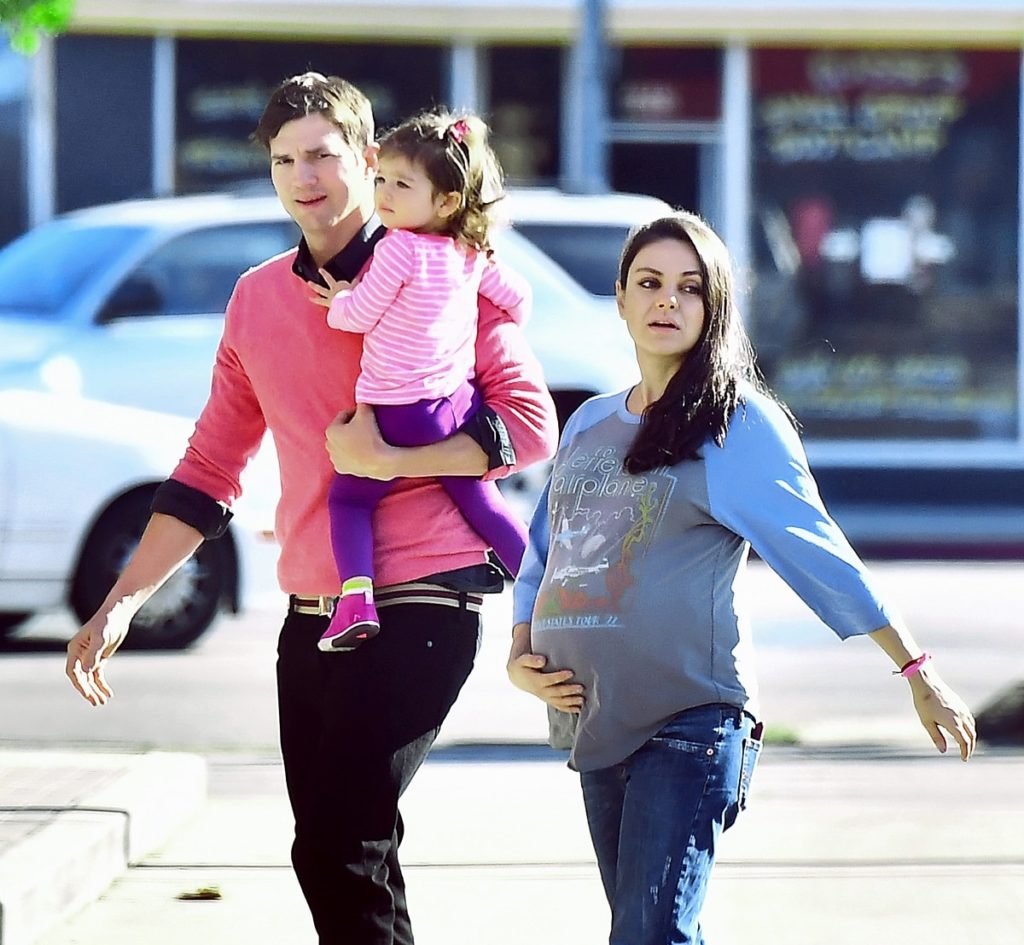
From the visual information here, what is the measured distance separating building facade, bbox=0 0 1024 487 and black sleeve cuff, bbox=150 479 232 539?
13.7 m

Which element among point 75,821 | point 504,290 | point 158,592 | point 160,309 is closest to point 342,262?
point 504,290

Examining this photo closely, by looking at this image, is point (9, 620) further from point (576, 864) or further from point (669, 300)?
point (669, 300)

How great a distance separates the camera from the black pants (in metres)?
3.66

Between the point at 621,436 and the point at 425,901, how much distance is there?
2152mm

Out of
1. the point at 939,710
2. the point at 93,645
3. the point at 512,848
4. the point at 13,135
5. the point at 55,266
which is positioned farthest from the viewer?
the point at 13,135

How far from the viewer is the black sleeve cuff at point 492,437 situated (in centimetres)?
378

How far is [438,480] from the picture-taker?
3.82m

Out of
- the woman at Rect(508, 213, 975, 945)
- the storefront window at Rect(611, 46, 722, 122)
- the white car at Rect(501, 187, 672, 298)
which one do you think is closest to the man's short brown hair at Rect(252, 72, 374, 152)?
the woman at Rect(508, 213, 975, 945)

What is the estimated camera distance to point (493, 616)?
10867 mm

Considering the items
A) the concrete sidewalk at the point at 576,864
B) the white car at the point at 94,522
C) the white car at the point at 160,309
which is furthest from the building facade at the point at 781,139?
the concrete sidewalk at the point at 576,864

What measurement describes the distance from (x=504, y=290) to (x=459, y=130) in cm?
32

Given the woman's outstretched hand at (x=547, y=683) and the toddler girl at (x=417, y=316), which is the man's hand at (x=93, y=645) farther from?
the woman's outstretched hand at (x=547, y=683)

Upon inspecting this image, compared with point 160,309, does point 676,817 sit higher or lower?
lower

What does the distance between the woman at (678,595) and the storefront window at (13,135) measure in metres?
14.4
